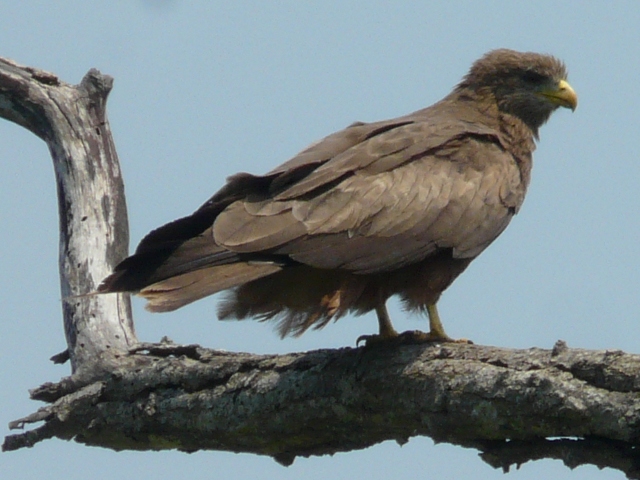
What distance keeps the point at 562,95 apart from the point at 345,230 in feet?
8.91

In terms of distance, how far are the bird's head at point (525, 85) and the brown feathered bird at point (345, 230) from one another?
92 cm

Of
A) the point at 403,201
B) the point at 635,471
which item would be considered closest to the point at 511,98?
the point at 403,201

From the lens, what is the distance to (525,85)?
7363 mm

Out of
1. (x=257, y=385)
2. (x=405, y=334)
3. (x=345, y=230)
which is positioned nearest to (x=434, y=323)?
(x=405, y=334)

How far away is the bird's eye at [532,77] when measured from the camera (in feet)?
24.2

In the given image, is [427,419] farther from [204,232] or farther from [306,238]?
[204,232]

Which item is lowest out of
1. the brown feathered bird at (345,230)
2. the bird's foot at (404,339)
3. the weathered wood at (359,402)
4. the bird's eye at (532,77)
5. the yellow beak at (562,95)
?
the weathered wood at (359,402)

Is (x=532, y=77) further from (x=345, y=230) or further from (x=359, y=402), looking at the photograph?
(x=359, y=402)

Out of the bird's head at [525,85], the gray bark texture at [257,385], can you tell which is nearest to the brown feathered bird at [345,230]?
the gray bark texture at [257,385]

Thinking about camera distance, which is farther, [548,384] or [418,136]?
[418,136]

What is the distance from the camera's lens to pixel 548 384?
434 cm

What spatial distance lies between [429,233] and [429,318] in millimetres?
525

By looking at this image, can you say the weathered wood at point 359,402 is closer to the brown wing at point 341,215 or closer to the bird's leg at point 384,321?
the bird's leg at point 384,321

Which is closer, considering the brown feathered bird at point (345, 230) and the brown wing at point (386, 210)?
the brown feathered bird at point (345, 230)
